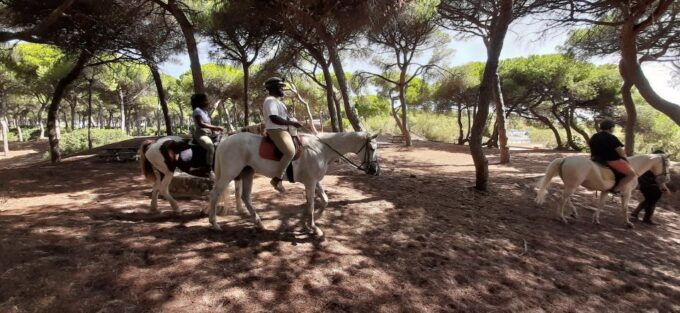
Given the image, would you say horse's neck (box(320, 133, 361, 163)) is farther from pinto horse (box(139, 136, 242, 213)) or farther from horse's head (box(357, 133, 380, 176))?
pinto horse (box(139, 136, 242, 213))

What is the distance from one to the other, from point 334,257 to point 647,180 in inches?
290

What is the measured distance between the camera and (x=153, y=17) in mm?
12688

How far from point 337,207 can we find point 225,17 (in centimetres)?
883

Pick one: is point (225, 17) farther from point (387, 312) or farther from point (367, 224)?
point (387, 312)

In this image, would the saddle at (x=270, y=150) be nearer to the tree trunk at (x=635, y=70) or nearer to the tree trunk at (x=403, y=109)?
the tree trunk at (x=635, y=70)

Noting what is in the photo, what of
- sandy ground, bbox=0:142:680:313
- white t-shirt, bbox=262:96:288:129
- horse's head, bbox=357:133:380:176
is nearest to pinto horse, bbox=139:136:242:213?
sandy ground, bbox=0:142:680:313

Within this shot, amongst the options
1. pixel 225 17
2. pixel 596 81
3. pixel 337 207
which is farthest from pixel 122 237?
pixel 596 81

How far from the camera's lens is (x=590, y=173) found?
22.0ft

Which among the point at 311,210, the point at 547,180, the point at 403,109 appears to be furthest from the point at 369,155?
the point at 403,109

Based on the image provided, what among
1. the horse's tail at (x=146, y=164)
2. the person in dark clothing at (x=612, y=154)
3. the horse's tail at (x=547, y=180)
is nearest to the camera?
the horse's tail at (x=146, y=164)

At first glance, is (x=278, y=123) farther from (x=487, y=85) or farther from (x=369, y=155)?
(x=487, y=85)

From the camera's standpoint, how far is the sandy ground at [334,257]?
132 inches

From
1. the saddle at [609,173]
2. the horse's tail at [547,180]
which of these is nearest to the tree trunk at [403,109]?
the horse's tail at [547,180]

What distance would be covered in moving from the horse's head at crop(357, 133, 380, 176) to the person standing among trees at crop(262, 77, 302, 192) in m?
1.12
